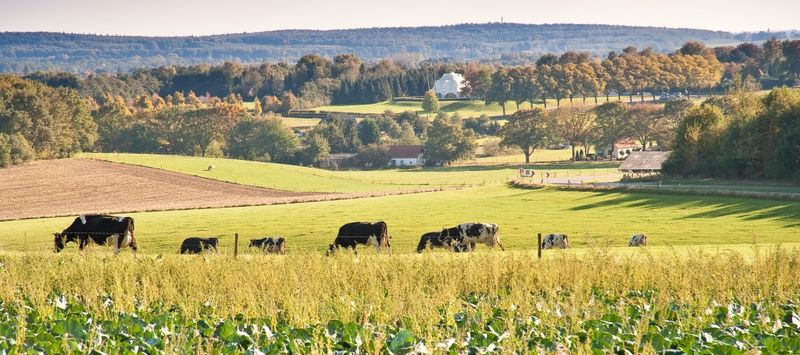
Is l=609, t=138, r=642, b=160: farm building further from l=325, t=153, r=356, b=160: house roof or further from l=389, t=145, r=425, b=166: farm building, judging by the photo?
l=325, t=153, r=356, b=160: house roof

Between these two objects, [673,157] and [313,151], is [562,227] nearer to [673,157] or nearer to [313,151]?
[673,157]

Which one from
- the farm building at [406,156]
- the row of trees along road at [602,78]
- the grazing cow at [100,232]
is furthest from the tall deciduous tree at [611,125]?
the grazing cow at [100,232]

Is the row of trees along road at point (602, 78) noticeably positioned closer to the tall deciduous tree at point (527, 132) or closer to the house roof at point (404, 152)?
the house roof at point (404, 152)

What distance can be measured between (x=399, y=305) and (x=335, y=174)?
91.9m

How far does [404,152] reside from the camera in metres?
142

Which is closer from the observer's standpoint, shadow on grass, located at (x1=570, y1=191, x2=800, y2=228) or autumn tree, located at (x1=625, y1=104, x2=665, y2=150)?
shadow on grass, located at (x1=570, y1=191, x2=800, y2=228)

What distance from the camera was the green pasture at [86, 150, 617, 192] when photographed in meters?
95.8

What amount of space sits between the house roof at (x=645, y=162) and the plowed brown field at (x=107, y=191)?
33011 millimetres

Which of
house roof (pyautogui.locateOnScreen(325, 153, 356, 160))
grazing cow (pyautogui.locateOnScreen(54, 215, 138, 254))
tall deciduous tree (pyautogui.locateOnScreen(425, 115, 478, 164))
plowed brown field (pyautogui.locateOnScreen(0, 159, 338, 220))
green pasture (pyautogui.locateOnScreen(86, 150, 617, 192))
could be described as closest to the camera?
grazing cow (pyautogui.locateOnScreen(54, 215, 138, 254))

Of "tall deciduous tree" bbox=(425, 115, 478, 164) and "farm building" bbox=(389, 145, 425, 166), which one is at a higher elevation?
"tall deciduous tree" bbox=(425, 115, 478, 164)

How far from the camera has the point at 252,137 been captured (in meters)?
142

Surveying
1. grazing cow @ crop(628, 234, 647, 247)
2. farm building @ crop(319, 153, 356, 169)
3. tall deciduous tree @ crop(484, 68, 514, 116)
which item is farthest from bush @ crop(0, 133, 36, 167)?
tall deciduous tree @ crop(484, 68, 514, 116)

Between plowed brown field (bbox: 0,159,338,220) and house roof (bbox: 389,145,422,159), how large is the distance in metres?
47.7

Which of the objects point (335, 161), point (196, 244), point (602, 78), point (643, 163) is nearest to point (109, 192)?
point (196, 244)
